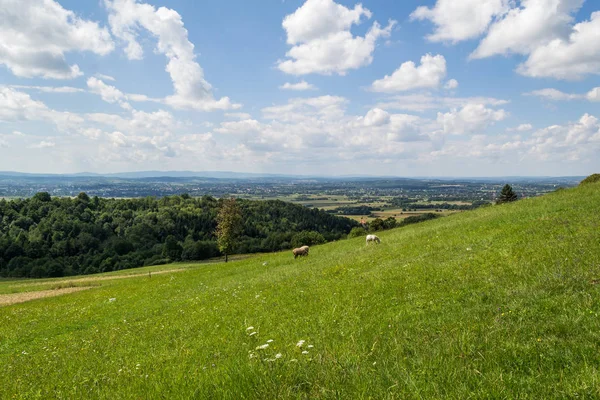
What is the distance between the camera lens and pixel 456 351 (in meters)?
6.98

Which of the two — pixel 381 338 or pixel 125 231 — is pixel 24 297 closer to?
pixel 381 338

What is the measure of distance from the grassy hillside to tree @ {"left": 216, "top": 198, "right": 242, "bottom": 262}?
151 feet

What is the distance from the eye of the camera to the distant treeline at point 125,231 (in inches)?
5098

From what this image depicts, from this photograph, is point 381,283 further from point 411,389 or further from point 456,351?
point 411,389

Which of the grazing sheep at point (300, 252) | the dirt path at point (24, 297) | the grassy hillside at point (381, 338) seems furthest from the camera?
the dirt path at point (24, 297)

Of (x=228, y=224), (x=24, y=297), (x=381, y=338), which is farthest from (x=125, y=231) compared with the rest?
(x=381, y=338)

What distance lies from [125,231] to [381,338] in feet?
590

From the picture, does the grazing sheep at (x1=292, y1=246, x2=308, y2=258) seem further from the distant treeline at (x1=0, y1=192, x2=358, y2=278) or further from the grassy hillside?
the distant treeline at (x1=0, y1=192, x2=358, y2=278)

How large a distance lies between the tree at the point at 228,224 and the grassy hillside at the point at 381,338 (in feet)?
151

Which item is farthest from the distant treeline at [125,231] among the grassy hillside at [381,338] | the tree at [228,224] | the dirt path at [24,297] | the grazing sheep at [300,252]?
the grassy hillside at [381,338]

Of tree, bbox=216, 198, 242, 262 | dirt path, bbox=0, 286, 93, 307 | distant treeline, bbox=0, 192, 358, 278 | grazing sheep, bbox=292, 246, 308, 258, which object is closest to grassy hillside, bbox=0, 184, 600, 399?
grazing sheep, bbox=292, 246, 308, 258

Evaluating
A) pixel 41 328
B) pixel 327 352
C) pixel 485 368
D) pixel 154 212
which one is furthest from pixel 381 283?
pixel 154 212

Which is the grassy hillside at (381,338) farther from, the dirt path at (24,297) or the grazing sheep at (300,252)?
the dirt path at (24,297)

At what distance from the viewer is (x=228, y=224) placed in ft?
221
